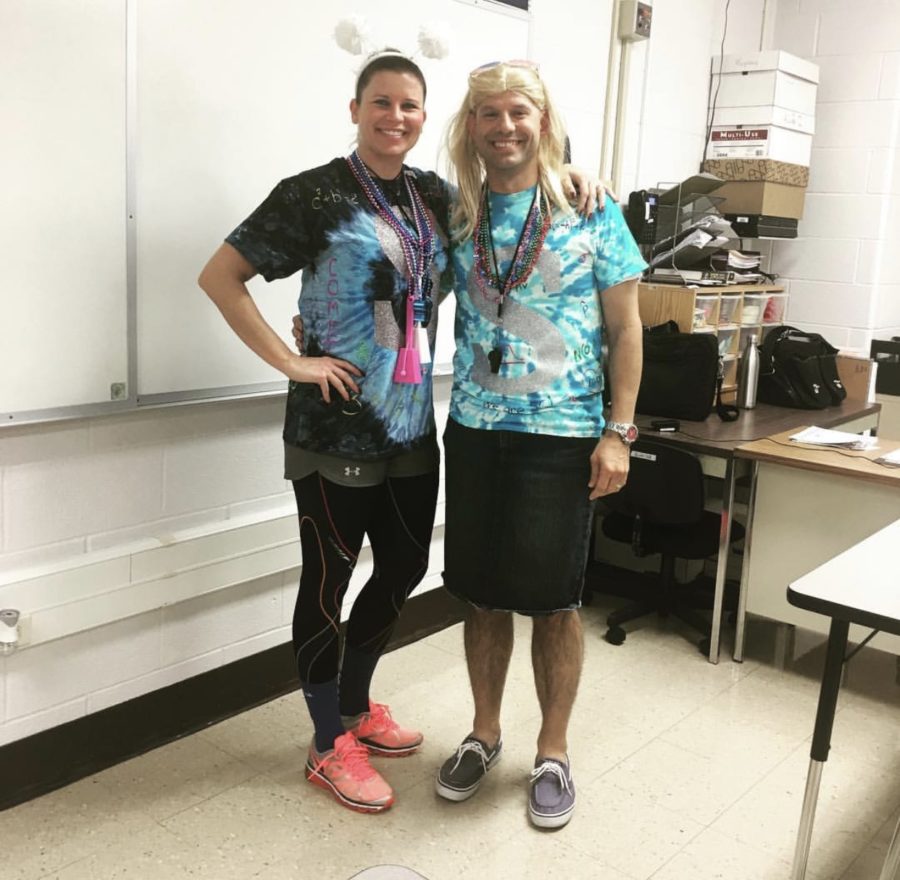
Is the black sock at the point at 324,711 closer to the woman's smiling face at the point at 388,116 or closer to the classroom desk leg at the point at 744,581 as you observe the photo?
the woman's smiling face at the point at 388,116

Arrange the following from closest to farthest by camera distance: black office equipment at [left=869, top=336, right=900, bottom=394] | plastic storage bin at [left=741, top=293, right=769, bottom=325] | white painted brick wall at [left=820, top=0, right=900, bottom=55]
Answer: plastic storage bin at [left=741, top=293, right=769, bottom=325] < white painted brick wall at [left=820, top=0, right=900, bottom=55] < black office equipment at [left=869, top=336, right=900, bottom=394]

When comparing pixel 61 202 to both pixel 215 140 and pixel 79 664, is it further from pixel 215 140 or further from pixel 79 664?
pixel 79 664

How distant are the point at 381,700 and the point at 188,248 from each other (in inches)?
53.4

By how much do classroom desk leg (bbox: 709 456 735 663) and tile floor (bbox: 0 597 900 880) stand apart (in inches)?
7.0

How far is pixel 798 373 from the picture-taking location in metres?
3.75

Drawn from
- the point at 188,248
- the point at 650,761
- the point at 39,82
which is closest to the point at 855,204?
the point at 650,761

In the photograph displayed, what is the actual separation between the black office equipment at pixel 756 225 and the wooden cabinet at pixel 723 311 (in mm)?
236

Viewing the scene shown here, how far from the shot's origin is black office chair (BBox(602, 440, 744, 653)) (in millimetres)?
3119

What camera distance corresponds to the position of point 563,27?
133 inches

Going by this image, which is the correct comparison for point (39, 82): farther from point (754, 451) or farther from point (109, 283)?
point (754, 451)

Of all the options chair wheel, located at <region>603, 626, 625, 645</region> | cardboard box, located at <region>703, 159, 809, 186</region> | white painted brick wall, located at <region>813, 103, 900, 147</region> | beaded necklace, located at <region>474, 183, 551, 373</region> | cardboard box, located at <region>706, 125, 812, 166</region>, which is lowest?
chair wheel, located at <region>603, 626, 625, 645</region>

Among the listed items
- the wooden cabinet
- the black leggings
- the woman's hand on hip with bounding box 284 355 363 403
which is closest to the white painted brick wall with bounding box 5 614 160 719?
the black leggings

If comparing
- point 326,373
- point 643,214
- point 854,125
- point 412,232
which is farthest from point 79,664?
point 854,125

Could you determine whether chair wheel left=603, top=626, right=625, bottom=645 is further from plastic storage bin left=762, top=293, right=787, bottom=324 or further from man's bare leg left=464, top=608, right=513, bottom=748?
plastic storage bin left=762, top=293, right=787, bottom=324
